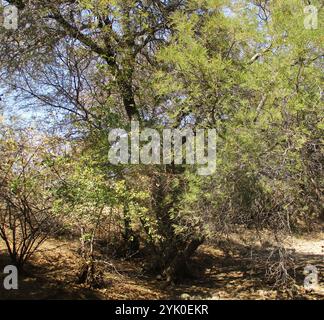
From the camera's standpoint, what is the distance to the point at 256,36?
25.6ft

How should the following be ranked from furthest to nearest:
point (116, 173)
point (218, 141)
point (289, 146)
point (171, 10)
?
point (171, 10)
point (116, 173)
point (218, 141)
point (289, 146)

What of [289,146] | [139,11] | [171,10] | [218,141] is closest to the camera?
[289,146]

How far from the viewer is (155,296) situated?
9031 mm

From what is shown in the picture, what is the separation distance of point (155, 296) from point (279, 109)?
14.1 feet

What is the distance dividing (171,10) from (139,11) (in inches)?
38.6

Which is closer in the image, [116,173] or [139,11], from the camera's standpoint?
[116,173]

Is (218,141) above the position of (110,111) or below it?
below

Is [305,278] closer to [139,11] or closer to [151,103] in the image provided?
[151,103]

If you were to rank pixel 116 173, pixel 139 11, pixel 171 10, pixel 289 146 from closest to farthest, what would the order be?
pixel 289 146
pixel 116 173
pixel 139 11
pixel 171 10

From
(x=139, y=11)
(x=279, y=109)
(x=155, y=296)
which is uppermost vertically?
(x=139, y=11)

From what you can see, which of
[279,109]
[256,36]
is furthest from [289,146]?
[256,36]

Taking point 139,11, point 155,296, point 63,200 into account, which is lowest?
point 155,296
